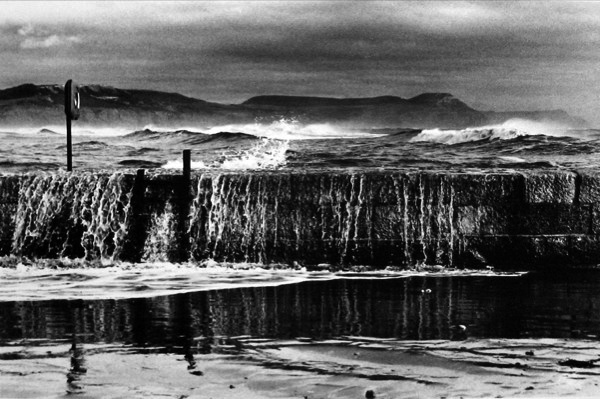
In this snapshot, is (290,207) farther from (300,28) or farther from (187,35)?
(187,35)

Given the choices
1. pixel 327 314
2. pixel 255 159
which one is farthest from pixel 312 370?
pixel 255 159

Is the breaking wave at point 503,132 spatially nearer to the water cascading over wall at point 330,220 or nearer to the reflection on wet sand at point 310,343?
the water cascading over wall at point 330,220

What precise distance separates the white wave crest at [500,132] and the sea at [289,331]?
11.7m

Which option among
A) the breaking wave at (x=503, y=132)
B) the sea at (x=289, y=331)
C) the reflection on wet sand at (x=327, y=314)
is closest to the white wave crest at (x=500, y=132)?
the breaking wave at (x=503, y=132)

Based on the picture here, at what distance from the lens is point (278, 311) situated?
5.88m

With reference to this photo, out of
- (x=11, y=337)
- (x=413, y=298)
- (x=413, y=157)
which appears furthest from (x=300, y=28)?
(x=413, y=157)

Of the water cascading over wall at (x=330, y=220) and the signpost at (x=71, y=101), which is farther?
the signpost at (x=71, y=101)

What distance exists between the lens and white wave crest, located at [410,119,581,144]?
1995cm

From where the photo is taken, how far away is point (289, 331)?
516cm

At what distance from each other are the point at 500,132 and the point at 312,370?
17.0 meters

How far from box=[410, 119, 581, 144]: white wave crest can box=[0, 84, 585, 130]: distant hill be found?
0.29 m

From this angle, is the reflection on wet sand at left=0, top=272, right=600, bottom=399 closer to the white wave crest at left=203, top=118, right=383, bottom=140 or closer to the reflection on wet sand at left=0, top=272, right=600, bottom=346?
the reflection on wet sand at left=0, top=272, right=600, bottom=346

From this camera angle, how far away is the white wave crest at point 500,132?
20.0 m

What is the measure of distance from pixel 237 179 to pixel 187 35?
272 cm
